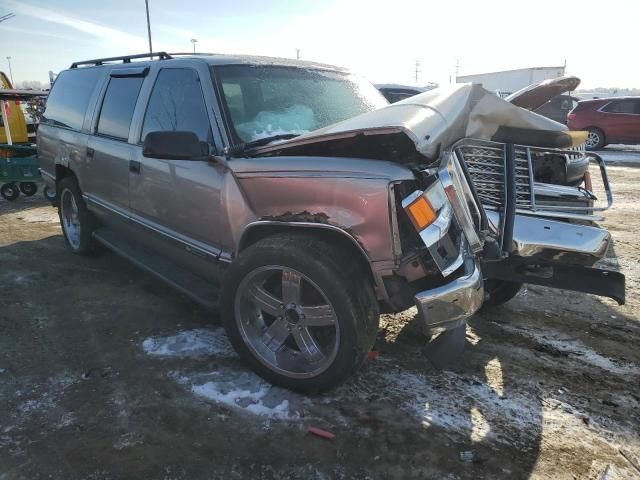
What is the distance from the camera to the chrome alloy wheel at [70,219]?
207 inches

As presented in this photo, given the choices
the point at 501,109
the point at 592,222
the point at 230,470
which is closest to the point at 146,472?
the point at 230,470

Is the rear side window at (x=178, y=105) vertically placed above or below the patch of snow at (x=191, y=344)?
above

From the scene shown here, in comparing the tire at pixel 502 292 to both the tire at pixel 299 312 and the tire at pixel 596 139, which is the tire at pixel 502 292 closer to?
the tire at pixel 299 312

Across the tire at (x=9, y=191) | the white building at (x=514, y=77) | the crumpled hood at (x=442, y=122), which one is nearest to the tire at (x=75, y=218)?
the crumpled hood at (x=442, y=122)

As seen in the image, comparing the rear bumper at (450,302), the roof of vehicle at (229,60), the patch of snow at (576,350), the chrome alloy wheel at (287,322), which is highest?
the roof of vehicle at (229,60)

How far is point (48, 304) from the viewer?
13.2 feet

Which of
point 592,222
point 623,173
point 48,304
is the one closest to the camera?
point 592,222

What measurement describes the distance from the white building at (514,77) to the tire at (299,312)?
31.6 metres

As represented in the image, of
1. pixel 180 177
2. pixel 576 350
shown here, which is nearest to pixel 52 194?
pixel 180 177

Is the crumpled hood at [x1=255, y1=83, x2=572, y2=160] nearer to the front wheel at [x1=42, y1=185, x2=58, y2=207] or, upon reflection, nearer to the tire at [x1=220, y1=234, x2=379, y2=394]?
the tire at [x1=220, y1=234, x2=379, y2=394]

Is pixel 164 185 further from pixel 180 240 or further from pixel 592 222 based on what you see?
pixel 592 222

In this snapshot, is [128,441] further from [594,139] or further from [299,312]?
[594,139]

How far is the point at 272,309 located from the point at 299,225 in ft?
1.82

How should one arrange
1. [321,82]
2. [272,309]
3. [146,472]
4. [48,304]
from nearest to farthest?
Answer: [146,472]
[272,309]
[321,82]
[48,304]
